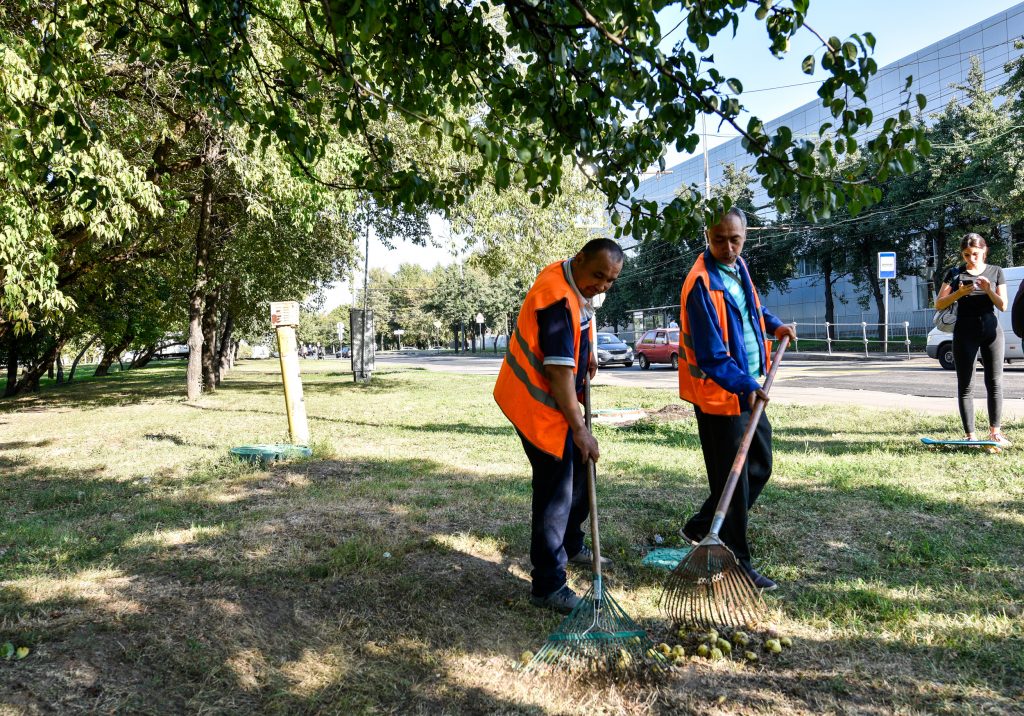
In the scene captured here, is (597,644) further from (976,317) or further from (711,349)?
(976,317)

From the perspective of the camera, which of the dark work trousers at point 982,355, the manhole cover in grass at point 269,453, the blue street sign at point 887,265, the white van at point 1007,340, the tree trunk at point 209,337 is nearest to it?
the dark work trousers at point 982,355

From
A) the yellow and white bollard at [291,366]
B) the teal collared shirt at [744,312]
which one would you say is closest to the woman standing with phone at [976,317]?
the teal collared shirt at [744,312]

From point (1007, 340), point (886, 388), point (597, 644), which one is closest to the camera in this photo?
point (597, 644)

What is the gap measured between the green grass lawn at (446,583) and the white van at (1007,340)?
31.1 ft

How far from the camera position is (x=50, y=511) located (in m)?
5.29

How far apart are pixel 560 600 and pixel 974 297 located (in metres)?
A: 4.59

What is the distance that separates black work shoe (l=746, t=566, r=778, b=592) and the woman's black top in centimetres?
365

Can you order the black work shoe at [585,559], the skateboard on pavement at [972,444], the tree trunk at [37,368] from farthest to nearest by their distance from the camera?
1. the tree trunk at [37,368]
2. the skateboard on pavement at [972,444]
3. the black work shoe at [585,559]

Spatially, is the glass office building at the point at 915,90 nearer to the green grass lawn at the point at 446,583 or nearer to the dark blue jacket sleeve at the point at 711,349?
the green grass lawn at the point at 446,583

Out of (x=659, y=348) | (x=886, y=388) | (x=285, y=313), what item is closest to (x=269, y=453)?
(x=285, y=313)

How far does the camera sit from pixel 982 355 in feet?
19.0

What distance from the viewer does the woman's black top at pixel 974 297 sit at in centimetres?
554

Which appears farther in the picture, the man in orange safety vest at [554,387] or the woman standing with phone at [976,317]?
the woman standing with phone at [976,317]

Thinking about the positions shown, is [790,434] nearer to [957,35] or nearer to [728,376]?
[728,376]
